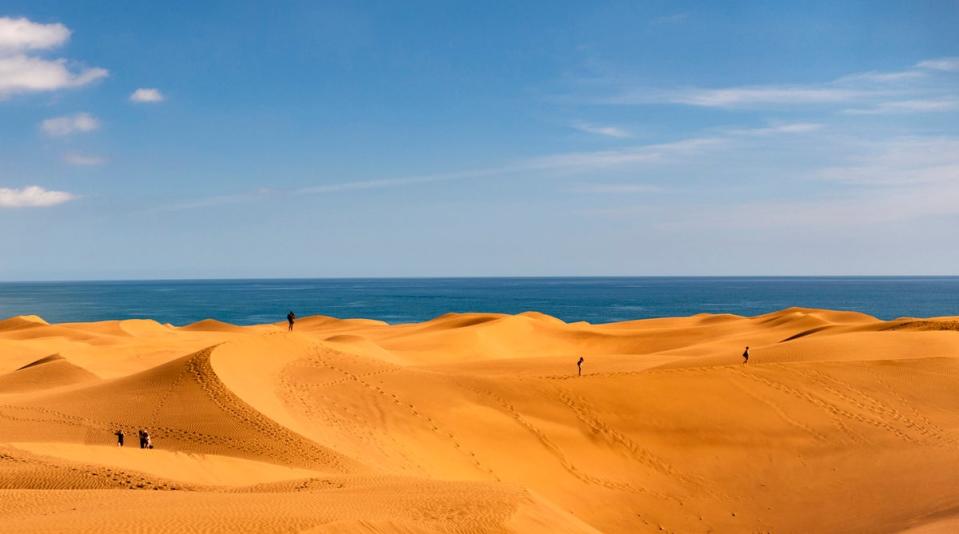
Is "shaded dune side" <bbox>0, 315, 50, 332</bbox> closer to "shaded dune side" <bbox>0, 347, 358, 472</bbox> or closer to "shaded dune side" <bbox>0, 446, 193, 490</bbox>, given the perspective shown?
"shaded dune side" <bbox>0, 347, 358, 472</bbox>

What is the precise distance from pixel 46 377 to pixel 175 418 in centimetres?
Result: 1193

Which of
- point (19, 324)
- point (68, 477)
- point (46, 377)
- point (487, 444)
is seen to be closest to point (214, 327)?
point (19, 324)

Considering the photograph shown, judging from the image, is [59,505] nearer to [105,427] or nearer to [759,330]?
[105,427]

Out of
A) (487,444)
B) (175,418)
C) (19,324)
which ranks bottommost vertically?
(487,444)

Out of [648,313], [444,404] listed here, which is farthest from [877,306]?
[444,404]

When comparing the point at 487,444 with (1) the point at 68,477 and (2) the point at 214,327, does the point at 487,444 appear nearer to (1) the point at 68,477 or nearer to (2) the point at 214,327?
(1) the point at 68,477

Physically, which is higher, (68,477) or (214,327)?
(68,477)

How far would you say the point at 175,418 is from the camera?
18109 millimetres

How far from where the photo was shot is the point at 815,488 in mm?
17125

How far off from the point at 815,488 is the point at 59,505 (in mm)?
14595

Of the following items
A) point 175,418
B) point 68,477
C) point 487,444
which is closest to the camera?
point 68,477

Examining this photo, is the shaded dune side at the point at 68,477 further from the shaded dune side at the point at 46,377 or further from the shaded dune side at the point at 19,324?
the shaded dune side at the point at 19,324

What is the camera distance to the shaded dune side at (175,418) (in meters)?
16.2

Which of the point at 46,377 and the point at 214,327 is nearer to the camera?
the point at 46,377
